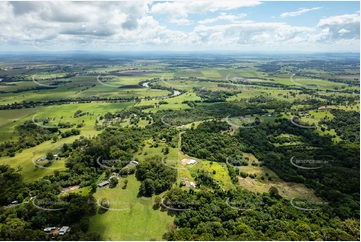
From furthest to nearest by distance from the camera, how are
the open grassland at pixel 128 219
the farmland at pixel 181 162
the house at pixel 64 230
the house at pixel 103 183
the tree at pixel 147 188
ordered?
the house at pixel 103 183, the tree at pixel 147 188, the farmland at pixel 181 162, the open grassland at pixel 128 219, the house at pixel 64 230

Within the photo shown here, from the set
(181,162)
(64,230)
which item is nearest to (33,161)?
(64,230)

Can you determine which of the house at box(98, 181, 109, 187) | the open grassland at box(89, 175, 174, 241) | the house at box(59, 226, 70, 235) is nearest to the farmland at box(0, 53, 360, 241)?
the open grassland at box(89, 175, 174, 241)

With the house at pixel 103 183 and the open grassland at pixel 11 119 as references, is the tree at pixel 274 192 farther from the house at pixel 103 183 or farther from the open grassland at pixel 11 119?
the open grassland at pixel 11 119

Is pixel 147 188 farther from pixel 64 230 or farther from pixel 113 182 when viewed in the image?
pixel 64 230

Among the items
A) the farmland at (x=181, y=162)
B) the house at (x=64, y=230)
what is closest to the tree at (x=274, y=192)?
the farmland at (x=181, y=162)

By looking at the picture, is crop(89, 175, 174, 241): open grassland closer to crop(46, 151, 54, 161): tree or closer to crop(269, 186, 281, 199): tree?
crop(46, 151, 54, 161): tree

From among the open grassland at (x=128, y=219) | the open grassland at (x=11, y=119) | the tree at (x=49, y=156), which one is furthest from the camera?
the open grassland at (x=11, y=119)

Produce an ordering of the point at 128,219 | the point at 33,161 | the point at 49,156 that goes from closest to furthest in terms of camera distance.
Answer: the point at 128,219, the point at 33,161, the point at 49,156

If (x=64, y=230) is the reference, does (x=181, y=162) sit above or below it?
below

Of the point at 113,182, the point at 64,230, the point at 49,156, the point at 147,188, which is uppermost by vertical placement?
the point at 49,156

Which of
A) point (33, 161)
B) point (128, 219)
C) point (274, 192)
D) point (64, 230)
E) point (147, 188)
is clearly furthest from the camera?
point (33, 161)
